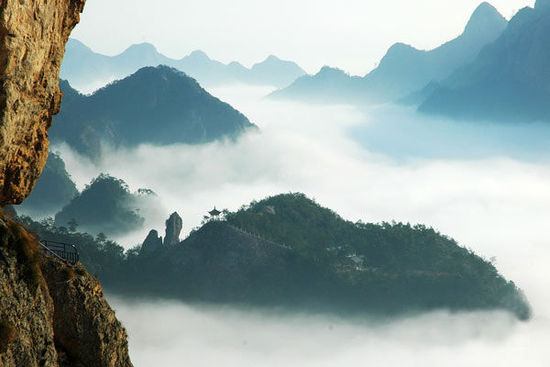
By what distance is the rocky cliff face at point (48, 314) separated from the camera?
22156 millimetres

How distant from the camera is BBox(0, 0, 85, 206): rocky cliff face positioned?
2147 cm

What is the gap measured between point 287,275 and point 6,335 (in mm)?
115347

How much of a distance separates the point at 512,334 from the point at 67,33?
134m

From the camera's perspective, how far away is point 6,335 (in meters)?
21.3

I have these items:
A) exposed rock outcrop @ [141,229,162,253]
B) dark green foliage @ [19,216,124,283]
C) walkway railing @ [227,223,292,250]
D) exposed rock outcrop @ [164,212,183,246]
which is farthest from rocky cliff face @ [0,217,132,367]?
exposed rock outcrop @ [141,229,162,253]

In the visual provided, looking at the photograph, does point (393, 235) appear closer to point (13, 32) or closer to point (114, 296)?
point (114, 296)

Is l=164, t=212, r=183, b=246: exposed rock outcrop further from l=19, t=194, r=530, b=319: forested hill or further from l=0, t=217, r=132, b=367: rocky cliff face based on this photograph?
l=0, t=217, r=132, b=367: rocky cliff face

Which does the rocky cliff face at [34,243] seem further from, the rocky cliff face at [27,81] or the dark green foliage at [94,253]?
the dark green foliage at [94,253]

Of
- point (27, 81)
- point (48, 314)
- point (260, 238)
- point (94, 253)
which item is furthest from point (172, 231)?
point (27, 81)

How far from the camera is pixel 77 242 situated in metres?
135

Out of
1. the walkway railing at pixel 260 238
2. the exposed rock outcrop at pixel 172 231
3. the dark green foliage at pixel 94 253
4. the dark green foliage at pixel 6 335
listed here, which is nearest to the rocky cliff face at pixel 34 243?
the dark green foliage at pixel 6 335

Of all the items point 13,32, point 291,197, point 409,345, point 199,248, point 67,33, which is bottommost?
point 13,32

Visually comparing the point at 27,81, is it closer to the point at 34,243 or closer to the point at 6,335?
the point at 34,243

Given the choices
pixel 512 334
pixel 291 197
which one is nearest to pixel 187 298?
pixel 291 197
